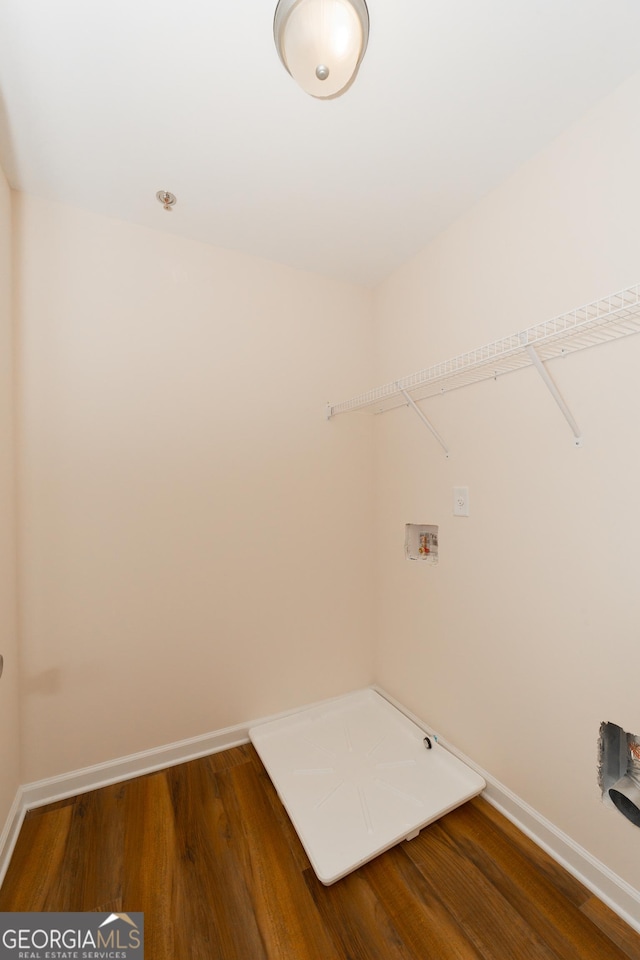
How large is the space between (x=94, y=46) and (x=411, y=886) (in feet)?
8.78

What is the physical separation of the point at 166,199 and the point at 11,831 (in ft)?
8.23

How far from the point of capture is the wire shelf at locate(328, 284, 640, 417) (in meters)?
1.14

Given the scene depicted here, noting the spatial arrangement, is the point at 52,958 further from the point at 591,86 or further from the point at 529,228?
the point at 591,86

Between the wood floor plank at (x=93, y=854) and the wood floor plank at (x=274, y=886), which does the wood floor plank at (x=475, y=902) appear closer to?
A: the wood floor plank at (x=274, y=886)

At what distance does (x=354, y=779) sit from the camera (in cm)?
162

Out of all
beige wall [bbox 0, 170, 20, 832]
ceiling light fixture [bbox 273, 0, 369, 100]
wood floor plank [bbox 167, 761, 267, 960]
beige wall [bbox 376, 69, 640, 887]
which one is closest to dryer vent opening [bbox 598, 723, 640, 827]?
beige wall [bbox 376, 69, 640, 887]

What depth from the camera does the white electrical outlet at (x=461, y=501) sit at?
Result: 1.71 metres

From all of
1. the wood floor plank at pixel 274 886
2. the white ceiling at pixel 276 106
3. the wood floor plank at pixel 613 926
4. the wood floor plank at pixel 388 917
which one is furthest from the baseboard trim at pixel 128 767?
the white ceiling at pixel 276 106

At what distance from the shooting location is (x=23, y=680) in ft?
5.16

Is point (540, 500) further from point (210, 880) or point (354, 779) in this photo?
point (210, 880)

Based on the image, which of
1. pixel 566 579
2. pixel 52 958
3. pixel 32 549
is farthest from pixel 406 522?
pixel 52 958

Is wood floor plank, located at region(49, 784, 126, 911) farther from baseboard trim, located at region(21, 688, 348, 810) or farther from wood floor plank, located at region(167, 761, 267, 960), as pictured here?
wood floor plank, located at region(167, 761, 267, 960)

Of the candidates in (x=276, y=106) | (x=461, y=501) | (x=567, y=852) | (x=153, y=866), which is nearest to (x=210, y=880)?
(x=153, y=866)

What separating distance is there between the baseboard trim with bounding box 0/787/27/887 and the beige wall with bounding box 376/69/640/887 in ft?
5.61
